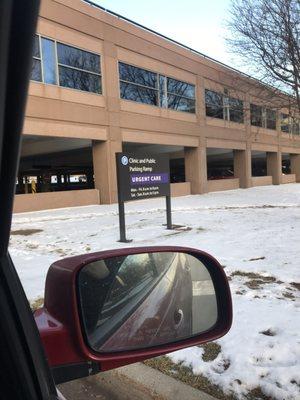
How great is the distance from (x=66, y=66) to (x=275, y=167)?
25.6 meters

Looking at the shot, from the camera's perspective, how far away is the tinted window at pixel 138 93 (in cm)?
2329

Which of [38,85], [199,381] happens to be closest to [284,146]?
[38,85]

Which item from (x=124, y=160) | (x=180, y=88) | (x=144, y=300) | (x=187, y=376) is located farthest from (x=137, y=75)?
(x=144, y=300)

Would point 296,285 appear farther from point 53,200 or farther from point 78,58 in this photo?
point 78,58

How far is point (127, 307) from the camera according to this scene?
1901mm

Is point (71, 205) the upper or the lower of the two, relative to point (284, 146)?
lower

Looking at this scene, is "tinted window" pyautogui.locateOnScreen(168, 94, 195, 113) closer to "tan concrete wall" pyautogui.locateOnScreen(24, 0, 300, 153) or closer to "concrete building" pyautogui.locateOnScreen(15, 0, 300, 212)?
"concrete building" pyautogui.locateOnScreen(15, 0, 300, 212)

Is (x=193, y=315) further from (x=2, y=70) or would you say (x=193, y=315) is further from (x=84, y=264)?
(x=2, y=70)

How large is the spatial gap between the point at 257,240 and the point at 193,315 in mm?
7752

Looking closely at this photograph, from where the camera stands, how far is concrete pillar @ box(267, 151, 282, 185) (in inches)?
1608

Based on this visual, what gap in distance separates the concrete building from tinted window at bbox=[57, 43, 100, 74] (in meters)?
0.04

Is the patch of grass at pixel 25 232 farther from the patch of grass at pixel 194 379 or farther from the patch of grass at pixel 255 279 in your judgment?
the patch of grass at pixel 194 379

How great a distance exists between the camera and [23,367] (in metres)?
1.23

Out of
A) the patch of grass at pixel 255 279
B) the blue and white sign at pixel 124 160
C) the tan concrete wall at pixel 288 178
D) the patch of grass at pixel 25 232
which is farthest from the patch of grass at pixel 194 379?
the tan concrete wall at pixel 288 178
